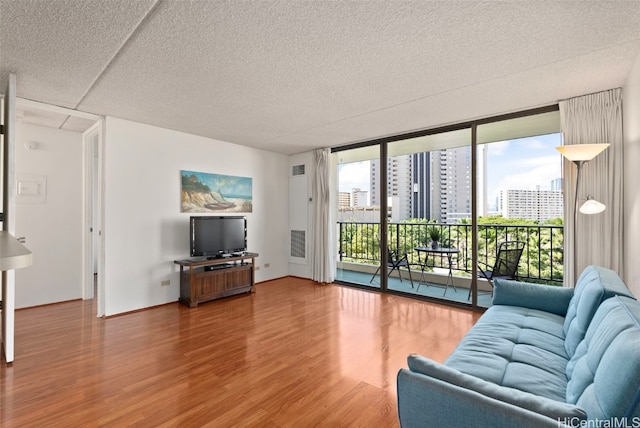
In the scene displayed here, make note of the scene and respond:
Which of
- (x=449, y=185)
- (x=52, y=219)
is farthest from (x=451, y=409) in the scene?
(x=52, y=219)

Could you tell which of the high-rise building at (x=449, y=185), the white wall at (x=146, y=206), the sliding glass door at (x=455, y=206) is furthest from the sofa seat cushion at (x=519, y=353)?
the white wall at (x=146, y=206)

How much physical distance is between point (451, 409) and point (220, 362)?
2069 millimetres

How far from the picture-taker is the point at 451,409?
3.28 ft

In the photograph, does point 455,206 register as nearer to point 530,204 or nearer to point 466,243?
point 466,243

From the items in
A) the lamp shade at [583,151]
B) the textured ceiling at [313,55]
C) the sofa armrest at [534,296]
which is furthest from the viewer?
the lamp shade at [583,151]

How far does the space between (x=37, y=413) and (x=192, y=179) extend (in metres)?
3.15

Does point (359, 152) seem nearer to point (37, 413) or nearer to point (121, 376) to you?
point (121, 376)

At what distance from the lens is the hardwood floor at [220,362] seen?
1881mm

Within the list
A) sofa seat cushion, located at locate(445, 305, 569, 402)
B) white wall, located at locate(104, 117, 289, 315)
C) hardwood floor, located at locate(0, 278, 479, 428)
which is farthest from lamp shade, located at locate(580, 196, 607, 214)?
white wall, located at locate(104, 117, 289, 315)

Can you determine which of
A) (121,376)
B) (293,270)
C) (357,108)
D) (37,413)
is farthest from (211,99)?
(293,270)

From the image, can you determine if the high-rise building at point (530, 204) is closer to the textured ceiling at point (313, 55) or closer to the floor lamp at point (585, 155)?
the floor lamp at point (585, 155)

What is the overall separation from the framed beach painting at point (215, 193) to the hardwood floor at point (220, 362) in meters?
1.48

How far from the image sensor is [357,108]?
11.3ft

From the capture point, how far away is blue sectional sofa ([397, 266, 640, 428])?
35.2 inches
